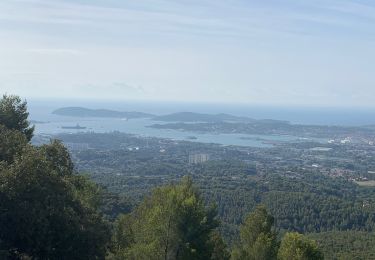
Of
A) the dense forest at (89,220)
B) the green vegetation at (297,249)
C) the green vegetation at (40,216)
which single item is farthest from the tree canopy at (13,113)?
the green vegetation at (297,249)

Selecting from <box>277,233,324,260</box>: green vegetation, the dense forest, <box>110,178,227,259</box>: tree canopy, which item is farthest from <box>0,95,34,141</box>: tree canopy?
<box>277,233,324,260</box>: green vegetation

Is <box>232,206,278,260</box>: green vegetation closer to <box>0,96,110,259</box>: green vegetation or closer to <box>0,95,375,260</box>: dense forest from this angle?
<box>0,95,375,260</box>: dense forest

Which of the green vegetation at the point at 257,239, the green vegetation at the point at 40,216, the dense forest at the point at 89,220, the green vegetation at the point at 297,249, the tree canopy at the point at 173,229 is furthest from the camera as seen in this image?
the green vegetation at the point at 257,239

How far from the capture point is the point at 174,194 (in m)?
12.3

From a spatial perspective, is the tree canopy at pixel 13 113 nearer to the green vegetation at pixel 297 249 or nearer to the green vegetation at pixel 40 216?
the green vegetation at pixel 40 216

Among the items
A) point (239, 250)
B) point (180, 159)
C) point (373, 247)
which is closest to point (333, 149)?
point (180, 159)

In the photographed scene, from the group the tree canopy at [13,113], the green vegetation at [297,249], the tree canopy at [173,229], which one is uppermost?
the tree canopy at [13,113]

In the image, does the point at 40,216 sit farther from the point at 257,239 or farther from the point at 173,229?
the point at 257,239

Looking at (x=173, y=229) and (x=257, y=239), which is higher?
(x=173, y=229)

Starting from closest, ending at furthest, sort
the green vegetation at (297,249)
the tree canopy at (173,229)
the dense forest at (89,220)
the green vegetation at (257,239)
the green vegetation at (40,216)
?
the green vegetation at (40,216) < the dense forest at (89,220) < the tree canopy at (173,229) < the green vegetation at (297,249) < the green vegetation at (257,239)

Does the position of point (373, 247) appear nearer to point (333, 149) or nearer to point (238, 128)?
point (333, 149)

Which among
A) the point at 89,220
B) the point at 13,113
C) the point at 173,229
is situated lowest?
the point at 173,229

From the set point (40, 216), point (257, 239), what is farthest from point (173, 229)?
point (40, 216)

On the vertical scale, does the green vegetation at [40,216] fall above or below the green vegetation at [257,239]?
above
